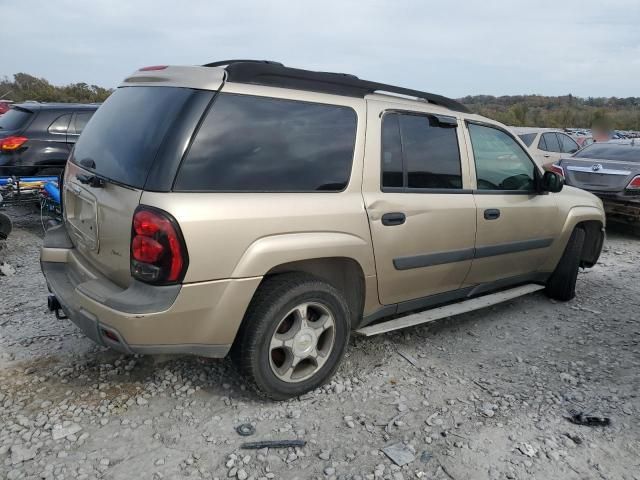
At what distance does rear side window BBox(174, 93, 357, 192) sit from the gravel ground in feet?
4.17

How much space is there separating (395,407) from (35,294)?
3.31 metres

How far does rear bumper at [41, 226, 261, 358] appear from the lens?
91.4 inches

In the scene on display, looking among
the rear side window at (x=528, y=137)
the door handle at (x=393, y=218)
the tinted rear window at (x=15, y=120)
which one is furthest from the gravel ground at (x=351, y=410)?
the rear side window at (x=528, y=137)

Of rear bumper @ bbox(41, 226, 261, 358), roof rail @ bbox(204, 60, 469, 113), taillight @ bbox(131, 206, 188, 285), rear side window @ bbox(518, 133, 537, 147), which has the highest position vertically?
roof rail @ bbox(204, 60, 469, 113)

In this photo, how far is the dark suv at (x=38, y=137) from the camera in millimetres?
6773

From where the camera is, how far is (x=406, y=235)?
3.15 metres

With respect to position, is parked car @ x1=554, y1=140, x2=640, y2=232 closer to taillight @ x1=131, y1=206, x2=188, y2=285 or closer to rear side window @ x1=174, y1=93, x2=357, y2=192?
rear side window @ x1=174, y1=93, x2=357, y2=192

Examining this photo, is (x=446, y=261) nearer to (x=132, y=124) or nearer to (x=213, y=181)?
(x=213, y=181)

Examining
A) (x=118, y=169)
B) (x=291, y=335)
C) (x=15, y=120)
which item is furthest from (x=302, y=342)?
(x=15, y=120)

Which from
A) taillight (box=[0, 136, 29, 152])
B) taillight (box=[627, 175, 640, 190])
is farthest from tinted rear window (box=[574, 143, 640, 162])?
taillight (box=[0, 136, 29, 152])

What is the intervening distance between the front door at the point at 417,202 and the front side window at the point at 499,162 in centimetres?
20

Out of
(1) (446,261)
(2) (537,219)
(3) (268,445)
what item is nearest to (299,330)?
(3) (268,445)

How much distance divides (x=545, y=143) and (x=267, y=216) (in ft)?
32.2

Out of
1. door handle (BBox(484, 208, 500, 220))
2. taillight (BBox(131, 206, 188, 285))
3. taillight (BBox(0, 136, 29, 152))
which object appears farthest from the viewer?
taillight (BBox(0, 136, 29, 152))
